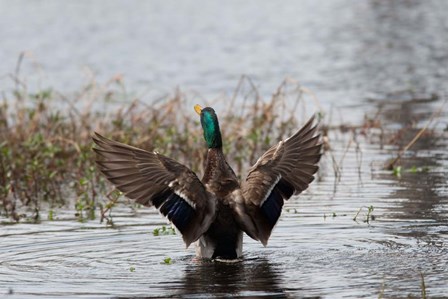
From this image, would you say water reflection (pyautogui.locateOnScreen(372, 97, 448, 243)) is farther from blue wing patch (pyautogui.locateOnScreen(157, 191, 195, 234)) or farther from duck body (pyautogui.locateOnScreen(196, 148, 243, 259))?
blue wing patch (pyautogui.locateOnScreen(157, 191, 195, 234))

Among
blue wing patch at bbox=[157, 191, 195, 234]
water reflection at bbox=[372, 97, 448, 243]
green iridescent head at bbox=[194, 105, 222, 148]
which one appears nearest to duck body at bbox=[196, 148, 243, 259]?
green iridescent head at bbox=[194, 105, 222, 148]

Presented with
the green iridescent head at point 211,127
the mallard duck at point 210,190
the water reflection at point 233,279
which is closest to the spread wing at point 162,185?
the mallard duck at point 210,190

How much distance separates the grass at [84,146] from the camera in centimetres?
1229

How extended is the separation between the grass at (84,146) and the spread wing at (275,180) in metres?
2.05

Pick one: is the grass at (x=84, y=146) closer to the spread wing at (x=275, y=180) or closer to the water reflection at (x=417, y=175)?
the water reflection at (x=417, y=175)

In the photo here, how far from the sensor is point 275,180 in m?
9.57

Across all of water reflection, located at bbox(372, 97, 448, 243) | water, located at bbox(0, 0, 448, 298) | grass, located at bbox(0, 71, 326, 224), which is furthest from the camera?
grass, located at bbox(0, 71, 326, 224)

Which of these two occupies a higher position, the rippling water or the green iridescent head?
the green iridescent head

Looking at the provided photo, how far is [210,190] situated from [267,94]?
10.5 metres

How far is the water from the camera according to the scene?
28.8 feet

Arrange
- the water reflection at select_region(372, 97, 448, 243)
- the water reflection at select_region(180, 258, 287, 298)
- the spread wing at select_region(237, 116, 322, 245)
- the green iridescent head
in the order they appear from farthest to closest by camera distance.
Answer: the water reflection at select_region(372, 97, 448, 243) < the green iridescent head < the spread wing at select_region(237, 116, 322, 245) < the water reflection at select_region(180, 258, 287, 298)

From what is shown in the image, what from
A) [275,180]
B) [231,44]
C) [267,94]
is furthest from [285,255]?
[231,44]

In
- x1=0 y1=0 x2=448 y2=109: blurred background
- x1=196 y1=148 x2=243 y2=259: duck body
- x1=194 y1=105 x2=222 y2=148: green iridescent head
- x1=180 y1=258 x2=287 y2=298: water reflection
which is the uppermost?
x1=0 y1=0 x2=448 y2=109: blurred background

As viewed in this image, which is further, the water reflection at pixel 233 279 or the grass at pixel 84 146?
the grass at pixel 84 146
